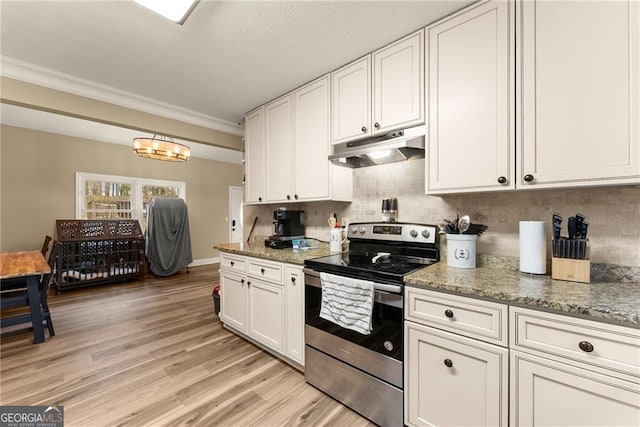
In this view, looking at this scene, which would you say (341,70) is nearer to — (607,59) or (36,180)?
(607,59)

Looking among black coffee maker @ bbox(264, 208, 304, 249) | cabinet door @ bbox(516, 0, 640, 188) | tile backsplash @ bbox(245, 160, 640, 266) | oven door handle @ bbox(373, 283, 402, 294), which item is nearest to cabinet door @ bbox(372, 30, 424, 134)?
tile backsplash @ bbox(245, 160, 640, 266)

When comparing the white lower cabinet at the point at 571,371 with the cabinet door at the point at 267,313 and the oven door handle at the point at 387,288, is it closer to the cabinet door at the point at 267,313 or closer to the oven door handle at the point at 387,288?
the oven door handle at the point at 387,288

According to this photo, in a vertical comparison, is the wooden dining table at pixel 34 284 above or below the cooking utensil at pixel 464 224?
below

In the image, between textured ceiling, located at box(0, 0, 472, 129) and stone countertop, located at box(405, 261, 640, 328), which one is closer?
stone countertop, located at box(405, 261, 640, 328)

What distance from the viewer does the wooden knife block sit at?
122cm

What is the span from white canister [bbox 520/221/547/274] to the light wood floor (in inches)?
50.6

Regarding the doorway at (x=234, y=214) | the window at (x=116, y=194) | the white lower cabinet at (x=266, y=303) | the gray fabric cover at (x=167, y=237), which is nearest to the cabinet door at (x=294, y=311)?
the white lower cabinet at (x=266, y=303)

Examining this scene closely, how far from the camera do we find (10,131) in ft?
13.4

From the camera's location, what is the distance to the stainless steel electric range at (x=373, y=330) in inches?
55.9

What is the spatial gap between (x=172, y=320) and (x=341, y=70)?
3136 millimetres

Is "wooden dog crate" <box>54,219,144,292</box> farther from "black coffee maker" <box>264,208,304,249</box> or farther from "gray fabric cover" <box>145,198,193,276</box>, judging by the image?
"black coffee maker" <box>264,208,304,249</box>

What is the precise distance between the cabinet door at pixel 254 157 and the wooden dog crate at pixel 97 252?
10.7ft

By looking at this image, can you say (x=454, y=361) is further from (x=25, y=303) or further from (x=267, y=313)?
(x=25, y=303)

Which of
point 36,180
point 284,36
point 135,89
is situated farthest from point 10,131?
point 284,36
